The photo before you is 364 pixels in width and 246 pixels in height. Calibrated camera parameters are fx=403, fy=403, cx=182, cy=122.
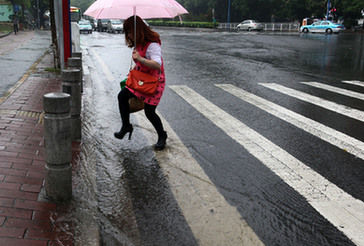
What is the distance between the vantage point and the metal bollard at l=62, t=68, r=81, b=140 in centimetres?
512

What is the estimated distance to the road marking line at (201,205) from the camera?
3.29m

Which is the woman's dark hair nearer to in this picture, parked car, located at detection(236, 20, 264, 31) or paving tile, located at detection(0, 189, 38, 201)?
paving tile, located at detection(0, 189, 38, 201)

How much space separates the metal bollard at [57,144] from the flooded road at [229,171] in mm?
255

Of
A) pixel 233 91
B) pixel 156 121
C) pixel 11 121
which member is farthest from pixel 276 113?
pixel 11 121

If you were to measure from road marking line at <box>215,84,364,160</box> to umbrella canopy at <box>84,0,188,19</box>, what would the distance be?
9.34ft

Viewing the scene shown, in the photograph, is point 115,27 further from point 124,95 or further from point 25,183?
point 25,183

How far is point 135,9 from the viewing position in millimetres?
4898

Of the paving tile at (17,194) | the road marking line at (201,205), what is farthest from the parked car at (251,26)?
the paving tile at (17,194)

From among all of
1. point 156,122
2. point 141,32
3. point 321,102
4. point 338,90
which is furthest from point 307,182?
point 338,90

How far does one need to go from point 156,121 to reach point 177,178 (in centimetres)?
111

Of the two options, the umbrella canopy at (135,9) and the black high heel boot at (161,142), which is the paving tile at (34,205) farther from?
the umbrella canopy at (135,9)

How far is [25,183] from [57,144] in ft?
2.14

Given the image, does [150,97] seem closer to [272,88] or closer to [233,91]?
[233,91]

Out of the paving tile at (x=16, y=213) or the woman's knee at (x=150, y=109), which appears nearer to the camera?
the paving tile at (x=16, y=213)
